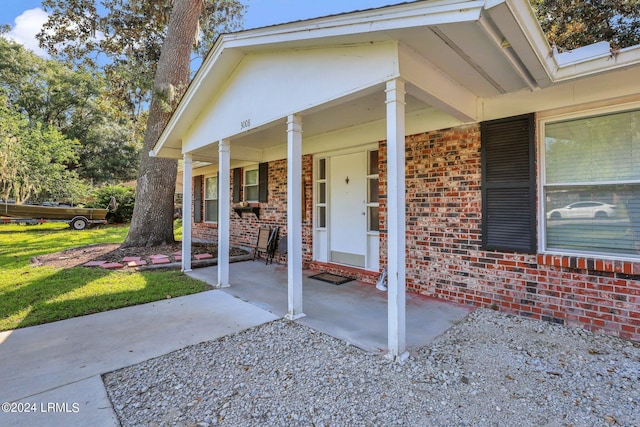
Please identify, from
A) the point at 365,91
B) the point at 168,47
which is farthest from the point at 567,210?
the point at 168,47

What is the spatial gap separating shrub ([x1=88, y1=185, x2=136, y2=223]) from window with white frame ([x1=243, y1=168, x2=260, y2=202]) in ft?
38.9

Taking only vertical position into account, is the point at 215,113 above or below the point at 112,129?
below

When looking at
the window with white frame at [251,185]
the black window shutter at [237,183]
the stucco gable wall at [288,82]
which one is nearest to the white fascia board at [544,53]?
the stucco gable wall at [288,82]

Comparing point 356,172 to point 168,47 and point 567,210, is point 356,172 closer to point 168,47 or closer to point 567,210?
point 567,210

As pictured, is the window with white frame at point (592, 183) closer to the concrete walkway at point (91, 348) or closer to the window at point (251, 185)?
the concrete walkway at point (91, 348)

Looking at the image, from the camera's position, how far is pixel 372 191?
17.9 feet

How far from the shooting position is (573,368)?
2650 millimetres

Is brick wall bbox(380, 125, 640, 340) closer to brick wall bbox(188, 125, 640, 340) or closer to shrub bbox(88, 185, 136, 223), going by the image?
brick wall bbox(188, 125, 640, 340)

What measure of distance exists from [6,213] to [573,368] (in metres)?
20.2

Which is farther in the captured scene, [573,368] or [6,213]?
[6,213]

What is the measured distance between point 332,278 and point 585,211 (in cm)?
362

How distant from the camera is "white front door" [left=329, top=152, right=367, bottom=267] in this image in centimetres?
557

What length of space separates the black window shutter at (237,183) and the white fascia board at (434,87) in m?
5.84

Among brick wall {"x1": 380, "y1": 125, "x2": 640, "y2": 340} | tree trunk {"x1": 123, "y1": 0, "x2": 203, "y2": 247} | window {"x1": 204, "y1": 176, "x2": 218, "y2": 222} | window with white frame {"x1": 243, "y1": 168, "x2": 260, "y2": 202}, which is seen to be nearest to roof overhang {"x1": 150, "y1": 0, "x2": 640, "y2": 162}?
brick wall {"x1": 380, "y1": 125, "x2": 640, "y2": 340}
